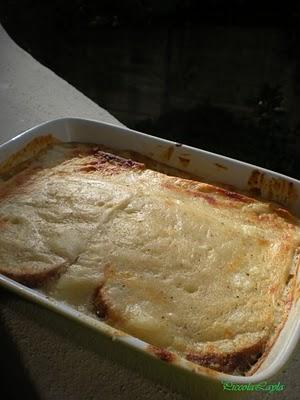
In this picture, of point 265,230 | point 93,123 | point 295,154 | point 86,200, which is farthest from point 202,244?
point 295,154

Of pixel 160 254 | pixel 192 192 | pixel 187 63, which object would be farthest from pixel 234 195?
pixel 187 63

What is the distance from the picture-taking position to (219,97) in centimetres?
371

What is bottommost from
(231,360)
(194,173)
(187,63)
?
(187,63)

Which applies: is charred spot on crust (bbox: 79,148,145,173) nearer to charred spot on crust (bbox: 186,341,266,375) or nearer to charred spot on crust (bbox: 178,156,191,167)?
charred spot on crust (bbox: 178,156,191,167)

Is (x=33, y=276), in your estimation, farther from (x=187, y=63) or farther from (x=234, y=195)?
(x=187, y=63)

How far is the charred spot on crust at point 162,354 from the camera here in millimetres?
728

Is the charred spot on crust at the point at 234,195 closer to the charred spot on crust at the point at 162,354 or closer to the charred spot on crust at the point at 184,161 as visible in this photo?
the charred spot on crust at the point at 184,161

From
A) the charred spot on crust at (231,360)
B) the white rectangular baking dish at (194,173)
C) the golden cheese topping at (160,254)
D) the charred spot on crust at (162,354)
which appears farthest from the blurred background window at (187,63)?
the charred spot on crust at (162,354)

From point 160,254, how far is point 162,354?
0.27 m

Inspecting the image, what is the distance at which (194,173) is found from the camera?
124cm

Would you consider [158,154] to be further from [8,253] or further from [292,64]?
[292,64]

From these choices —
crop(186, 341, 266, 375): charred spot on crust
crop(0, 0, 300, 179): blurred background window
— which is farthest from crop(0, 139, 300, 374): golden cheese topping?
crop(0, 0, 300, 179): blurred background window

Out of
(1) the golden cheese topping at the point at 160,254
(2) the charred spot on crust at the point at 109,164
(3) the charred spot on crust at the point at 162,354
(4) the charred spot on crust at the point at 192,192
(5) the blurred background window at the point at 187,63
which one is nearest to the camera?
(3) the charred spot on crust at the point at 162,354

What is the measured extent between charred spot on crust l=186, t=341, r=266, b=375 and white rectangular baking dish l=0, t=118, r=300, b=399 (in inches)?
1.2
